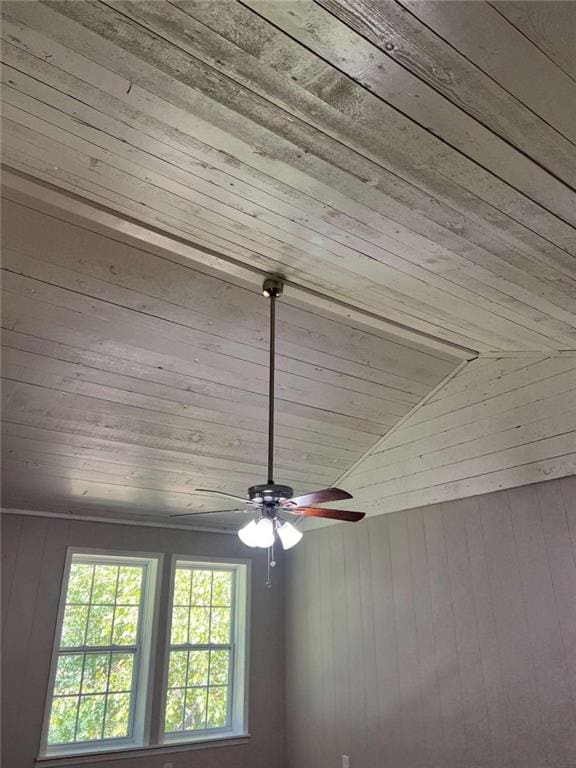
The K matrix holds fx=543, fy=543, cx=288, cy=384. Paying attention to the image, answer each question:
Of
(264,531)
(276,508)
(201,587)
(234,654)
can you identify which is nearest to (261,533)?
(264,531)

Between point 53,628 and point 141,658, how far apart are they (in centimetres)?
88

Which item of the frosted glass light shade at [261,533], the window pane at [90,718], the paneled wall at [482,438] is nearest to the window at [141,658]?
the window pane at [90,718]

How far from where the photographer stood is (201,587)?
554cm

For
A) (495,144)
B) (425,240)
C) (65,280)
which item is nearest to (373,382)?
(425,240)

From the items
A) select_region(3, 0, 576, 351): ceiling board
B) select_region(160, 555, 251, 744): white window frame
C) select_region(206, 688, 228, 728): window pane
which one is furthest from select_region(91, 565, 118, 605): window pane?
select_region(3, 0, 576, 351): ceiling board

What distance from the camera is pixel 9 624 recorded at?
4402 mm

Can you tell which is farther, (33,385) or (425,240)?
(33,385)

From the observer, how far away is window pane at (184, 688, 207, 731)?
5059mm

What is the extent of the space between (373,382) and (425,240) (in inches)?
77.2

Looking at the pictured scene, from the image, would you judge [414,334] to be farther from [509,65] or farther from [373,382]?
[509,65]

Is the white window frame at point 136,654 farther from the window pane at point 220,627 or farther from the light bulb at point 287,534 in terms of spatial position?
the light bulb at point 287,534

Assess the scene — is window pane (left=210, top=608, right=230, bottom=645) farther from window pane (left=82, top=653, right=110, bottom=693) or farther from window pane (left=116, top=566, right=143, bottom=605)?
window pane (left=82, top=653, right=110, bottom=693)

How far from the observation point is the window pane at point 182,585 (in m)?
5.34

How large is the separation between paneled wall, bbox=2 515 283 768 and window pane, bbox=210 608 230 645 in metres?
0.27
